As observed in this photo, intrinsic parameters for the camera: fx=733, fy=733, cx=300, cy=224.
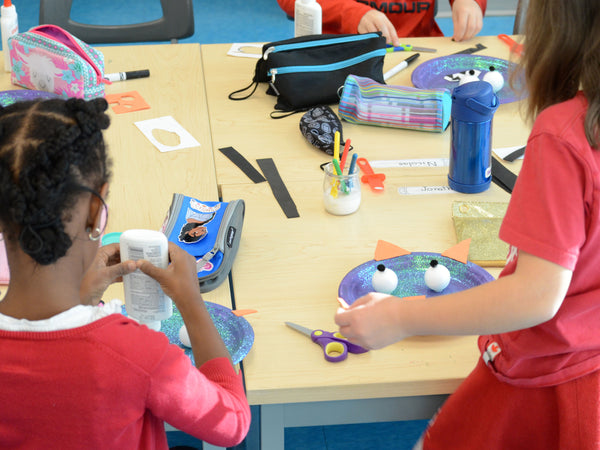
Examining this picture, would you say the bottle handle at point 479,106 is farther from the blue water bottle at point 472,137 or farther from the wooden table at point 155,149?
the wooden table at point 155,149

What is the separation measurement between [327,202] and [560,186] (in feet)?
2.19

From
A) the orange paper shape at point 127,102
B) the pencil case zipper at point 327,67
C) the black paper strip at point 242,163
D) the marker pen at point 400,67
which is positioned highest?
the pencil case zipper at point 327,67

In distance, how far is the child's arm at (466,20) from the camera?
2.23 metres

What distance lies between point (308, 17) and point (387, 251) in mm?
985

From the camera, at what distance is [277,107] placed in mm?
1880

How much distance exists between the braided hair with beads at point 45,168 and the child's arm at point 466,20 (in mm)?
1642

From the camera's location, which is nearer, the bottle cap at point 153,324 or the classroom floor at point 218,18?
the bottle cap at point 153,324

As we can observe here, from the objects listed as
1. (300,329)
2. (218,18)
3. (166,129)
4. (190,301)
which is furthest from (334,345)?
(218,18)

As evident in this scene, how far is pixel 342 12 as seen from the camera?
2.26 m

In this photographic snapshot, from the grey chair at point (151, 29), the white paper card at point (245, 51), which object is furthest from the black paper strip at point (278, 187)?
the grey chair at point (151, 29)

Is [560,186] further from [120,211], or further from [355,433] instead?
[355,433]

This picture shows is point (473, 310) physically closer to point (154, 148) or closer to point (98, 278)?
point (98, 278)

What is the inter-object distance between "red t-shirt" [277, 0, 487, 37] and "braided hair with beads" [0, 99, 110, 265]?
1557mm

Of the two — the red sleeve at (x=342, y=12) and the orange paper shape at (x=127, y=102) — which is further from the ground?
the red sleeve at (x=342, y=12)
